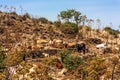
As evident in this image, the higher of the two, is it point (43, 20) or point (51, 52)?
point (43, 20)

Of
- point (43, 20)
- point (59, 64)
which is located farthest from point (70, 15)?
point (59, 64)

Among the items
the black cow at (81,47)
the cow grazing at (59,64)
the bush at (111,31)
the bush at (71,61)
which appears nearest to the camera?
the bush at (71,61)

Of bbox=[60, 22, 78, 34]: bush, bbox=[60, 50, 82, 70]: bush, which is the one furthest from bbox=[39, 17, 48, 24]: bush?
bbox=[60, 50, 82, 70]: bush

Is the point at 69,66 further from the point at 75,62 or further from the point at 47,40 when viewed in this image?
the point at 47,40

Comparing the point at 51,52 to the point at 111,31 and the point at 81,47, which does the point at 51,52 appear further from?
the point at 111,31

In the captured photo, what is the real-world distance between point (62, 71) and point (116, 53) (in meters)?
8.96

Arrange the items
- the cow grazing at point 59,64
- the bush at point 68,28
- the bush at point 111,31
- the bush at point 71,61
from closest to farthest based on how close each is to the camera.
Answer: the bush at point 71,61 → the cow grazing at point 59,64 → the bush at point 68,28 → the bush at point 111,31

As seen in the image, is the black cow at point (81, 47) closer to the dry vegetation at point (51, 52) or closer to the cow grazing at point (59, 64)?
the dry vegetation at point (51, 52)

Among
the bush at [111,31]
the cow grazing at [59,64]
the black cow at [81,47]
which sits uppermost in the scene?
the bush at [111,31]

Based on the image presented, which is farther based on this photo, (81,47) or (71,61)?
(81,47)

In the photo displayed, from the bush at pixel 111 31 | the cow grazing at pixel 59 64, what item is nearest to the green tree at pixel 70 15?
the bush at pixel 111 31

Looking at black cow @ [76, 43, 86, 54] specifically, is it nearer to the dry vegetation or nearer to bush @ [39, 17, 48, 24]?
the dry vegetation

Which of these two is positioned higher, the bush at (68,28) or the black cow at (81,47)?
the bush at (68,28)

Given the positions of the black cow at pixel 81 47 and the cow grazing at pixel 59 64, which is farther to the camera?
the black cow at pixel 81 47
